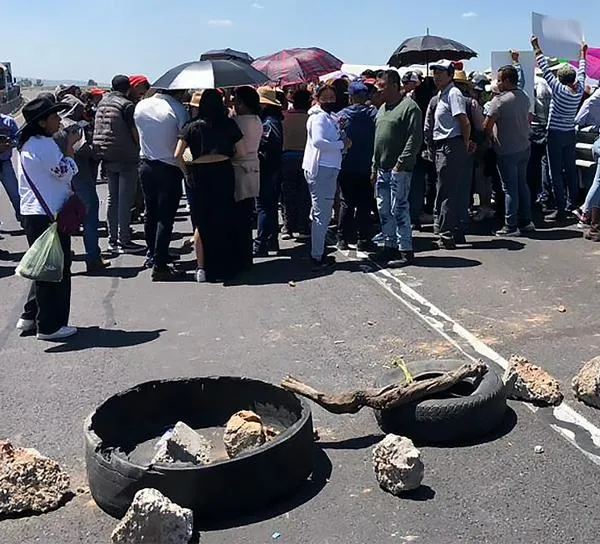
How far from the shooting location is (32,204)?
7.04 m

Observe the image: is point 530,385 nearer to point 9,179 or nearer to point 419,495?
point 419,495

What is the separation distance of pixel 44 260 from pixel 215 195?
→ 2.57 metres

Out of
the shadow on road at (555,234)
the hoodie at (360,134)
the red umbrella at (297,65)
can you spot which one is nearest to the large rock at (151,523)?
the hoodie at (360,134)

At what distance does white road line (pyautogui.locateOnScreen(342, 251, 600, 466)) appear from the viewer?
15.8 ft

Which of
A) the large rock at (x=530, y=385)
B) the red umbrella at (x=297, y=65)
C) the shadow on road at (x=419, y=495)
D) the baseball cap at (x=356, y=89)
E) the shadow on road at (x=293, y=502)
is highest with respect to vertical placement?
the red umbrella at (x=297, y=65)

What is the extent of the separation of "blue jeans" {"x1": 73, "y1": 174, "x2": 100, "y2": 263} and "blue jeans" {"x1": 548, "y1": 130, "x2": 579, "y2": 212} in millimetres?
6277

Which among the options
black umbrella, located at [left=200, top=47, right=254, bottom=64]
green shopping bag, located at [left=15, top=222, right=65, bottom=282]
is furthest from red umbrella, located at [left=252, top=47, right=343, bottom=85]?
green shopping bag, located at [left=15, top=222, right=65, bottom=282]

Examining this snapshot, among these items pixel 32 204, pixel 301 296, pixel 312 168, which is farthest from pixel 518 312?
pixel 32 204

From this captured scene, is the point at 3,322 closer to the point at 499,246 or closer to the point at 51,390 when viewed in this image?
the point at 51,390

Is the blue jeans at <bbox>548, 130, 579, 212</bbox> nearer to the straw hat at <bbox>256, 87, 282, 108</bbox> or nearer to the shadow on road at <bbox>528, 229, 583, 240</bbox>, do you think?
the shadow on road at <bbox>528, 229, 583, 240</bbox>

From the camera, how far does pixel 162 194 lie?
9.16m

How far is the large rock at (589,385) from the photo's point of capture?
5.22 m

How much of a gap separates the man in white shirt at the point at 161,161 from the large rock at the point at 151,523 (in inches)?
224

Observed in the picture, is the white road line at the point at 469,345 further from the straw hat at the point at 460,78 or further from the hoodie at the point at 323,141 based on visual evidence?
the straw hat at the point at 460,78
